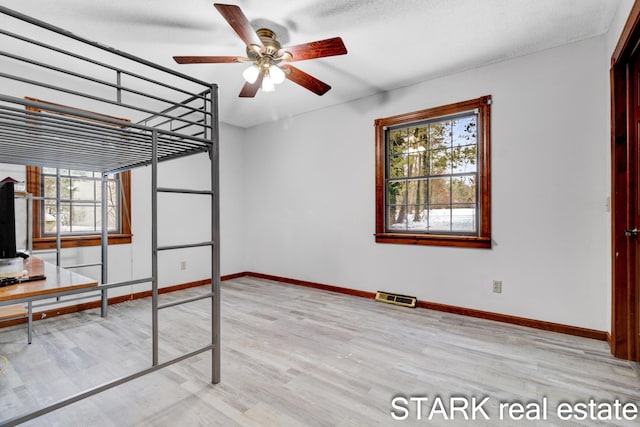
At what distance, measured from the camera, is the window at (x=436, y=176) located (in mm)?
3164

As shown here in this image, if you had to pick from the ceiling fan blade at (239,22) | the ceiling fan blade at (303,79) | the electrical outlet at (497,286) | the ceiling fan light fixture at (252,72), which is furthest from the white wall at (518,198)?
the ceiling fan blade at (239,22)

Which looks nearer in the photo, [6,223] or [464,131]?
[6,223]

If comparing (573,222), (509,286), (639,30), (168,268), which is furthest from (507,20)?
(168,268)

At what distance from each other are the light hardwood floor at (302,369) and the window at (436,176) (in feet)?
3.02

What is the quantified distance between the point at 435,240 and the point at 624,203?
1522 mm

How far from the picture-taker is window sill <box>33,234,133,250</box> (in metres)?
3.20

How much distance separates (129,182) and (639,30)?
4714 millimetres

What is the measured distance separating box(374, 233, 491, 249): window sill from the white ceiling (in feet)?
5.63

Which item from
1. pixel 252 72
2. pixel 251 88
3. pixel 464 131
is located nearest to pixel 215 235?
pixel 252 72

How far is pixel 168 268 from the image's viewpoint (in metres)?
4.28

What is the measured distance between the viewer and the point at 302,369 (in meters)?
2.17

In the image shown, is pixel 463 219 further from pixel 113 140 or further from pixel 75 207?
pixel 75 207

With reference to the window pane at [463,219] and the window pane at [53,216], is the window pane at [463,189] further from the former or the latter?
the window pane at [53,216]

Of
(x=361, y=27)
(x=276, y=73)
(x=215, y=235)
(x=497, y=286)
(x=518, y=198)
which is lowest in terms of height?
(x=497, y=286)
